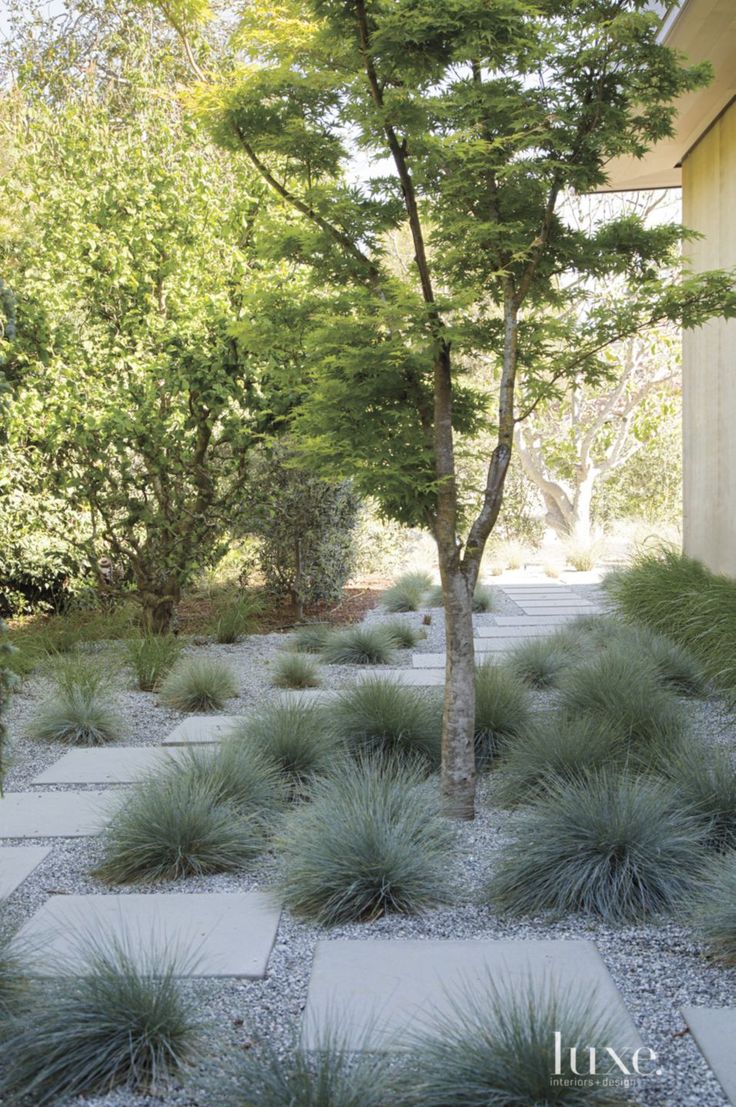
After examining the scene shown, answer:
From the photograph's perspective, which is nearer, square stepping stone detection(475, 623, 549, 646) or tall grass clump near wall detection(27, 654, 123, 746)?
tall grass clump near wall detection(27, 654, 123, 746)

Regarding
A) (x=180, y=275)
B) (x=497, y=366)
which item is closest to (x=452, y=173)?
(x=497, y=366)

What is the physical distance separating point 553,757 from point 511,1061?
1.85 metres

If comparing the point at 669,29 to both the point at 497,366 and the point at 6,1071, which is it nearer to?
the point at 497,366

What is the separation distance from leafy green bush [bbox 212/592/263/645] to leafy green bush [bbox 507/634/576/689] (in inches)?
96.0

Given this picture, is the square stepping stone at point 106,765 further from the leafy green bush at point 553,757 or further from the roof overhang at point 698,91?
the roof overhang at point 698,91

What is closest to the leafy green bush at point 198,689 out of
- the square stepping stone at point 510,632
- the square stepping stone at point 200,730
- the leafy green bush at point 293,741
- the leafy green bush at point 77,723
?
the square stepping stone at point 200,730

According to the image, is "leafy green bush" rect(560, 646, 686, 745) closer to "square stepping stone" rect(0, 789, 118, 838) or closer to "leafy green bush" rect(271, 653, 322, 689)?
"leafy green bush" rect(271, 653, 322, 689)

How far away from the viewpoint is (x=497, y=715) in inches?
167

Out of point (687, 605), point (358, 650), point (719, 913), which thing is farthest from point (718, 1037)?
point (358, 650)

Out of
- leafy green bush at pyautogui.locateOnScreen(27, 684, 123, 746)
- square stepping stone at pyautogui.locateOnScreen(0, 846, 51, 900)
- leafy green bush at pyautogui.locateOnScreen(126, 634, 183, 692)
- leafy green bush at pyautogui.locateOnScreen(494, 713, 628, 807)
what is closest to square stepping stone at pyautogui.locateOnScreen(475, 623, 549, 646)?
leafy green bush at pyautogui.locateOnScreen(126, 634, 183, 692)

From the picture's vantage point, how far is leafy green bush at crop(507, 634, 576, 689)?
18.3ft

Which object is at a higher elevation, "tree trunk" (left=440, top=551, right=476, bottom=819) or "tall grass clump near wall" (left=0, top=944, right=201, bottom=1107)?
"tree trunk" (left=440, top=551, right=476, bottom=819)

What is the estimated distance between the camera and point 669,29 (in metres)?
5.98

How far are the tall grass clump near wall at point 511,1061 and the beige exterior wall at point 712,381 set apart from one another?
551 centimetres
